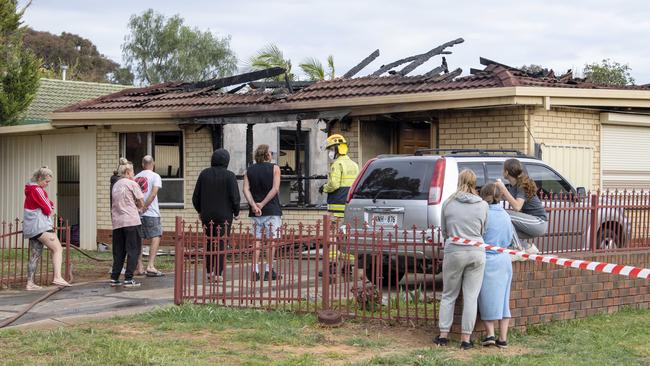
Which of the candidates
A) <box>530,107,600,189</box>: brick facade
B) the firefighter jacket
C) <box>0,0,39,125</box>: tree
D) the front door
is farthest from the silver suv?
<box>0,0,39,125</box>: tree

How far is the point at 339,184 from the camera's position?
12.9m

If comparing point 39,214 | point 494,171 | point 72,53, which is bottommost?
point 39,214

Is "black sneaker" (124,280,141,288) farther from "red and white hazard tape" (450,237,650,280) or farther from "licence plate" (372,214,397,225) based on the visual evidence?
"red and white hazard tape" (450,237,650,280)

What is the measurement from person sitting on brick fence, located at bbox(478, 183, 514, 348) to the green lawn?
0.24 metres

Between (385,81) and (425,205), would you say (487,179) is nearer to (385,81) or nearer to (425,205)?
(425,205)

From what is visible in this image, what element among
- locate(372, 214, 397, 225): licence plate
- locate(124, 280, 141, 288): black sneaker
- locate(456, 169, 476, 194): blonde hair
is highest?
locate(456, 169, 476, 194): blonde hair

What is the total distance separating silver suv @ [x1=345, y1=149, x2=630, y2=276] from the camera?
9.98 metres

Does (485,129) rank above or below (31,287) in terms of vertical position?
above

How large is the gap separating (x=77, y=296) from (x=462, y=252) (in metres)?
5.42

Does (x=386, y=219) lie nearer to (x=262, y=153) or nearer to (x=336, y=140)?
(x=262, y=153)

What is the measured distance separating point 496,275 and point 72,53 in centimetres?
6127

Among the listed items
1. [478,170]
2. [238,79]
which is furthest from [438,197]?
[238,79]

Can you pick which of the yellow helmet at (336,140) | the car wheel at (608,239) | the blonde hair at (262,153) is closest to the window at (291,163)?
the yellow helmet at (336,140)

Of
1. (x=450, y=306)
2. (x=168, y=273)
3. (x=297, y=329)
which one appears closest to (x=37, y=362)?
(x=297, y=329)
